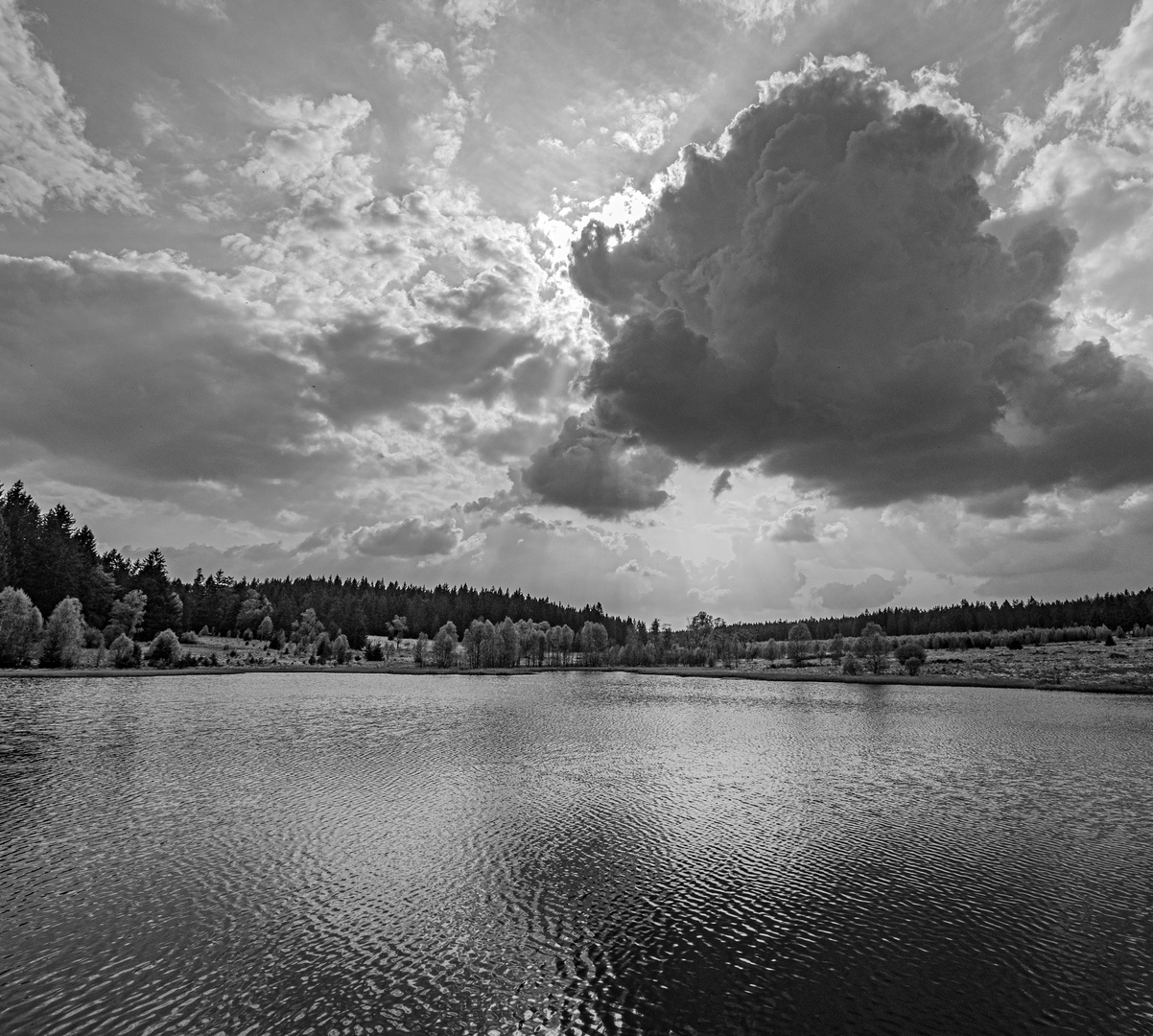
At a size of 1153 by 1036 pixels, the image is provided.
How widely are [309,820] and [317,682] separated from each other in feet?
407

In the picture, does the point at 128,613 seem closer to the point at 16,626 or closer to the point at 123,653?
the point at 123,653

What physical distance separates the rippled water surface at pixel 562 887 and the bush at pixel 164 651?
373 ft

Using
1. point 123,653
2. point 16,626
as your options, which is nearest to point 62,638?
point 16,626

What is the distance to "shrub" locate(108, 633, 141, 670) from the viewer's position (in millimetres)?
155375

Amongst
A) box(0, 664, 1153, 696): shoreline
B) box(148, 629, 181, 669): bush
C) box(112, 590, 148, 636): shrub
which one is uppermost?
box(112, 590, 148, 636): shrub

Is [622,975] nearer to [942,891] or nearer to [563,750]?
[942,891]

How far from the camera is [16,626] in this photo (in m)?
133

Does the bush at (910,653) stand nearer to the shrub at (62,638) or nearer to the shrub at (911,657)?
the shrub at (911,657)

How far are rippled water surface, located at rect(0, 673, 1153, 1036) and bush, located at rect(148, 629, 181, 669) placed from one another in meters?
114

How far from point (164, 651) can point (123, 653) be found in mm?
12275

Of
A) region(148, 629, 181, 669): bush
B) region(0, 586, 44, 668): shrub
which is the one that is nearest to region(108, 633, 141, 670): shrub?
region(148, 629, 181, 669): bush

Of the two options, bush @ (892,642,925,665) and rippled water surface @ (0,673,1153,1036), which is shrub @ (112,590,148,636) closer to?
rippled water surface @ (0,673,1153,1036)

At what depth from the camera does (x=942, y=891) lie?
30.2 metres

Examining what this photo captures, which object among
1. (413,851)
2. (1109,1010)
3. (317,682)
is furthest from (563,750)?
(317,682)
